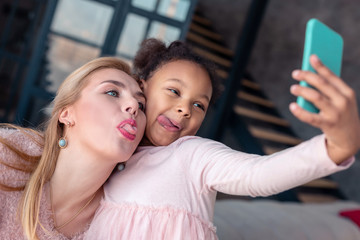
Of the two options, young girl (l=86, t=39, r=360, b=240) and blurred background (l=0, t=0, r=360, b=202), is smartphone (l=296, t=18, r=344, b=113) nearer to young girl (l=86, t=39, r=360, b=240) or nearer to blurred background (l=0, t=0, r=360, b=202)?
young girl (l=86, t=39, r=360, b=240)

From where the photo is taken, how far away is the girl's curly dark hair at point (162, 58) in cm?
126

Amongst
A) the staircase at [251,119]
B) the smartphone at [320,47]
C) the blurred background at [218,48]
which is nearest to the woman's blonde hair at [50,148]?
the smartphone at [320,47]

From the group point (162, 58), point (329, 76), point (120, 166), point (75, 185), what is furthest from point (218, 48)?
point (329, 76)

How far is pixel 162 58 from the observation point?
4.28 ft

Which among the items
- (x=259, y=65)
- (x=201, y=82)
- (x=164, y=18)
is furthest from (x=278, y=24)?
(x=201, y=82)

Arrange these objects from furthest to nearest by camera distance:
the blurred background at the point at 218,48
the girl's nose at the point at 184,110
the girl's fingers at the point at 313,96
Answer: the blurred background at the point at 218,48 → the girl's nose at the point at 184,110 → the girl's fingers at the point at 313,96

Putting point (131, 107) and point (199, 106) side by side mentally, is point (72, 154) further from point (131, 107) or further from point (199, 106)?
point (199, 106)

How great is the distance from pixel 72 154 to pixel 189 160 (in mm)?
353

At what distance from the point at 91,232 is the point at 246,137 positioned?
2.71 m

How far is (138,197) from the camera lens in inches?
41.2

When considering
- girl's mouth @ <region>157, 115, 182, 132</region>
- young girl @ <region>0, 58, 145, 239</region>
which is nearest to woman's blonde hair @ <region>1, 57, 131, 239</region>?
young girl @ <region>0, 58, 145, 239</region>

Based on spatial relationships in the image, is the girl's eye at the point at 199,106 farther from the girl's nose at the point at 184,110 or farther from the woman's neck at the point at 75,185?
the woman's neck at the point at 75,185

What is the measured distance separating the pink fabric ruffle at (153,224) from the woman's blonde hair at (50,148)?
0.67 ft

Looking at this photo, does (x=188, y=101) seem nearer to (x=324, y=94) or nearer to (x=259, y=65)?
(x=324, y=94)
